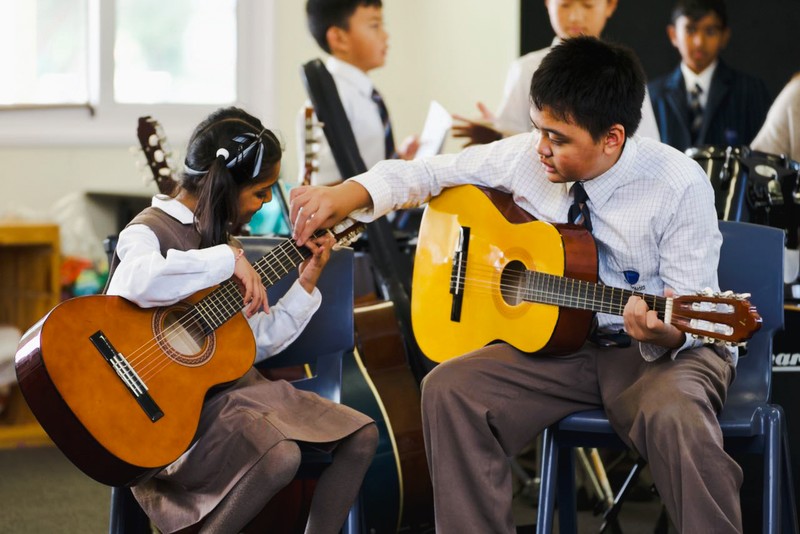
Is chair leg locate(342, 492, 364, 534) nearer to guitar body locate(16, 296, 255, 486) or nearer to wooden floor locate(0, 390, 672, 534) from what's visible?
guitar body locate(16, 296, 255, 486)

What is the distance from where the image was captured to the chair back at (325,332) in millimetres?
2201

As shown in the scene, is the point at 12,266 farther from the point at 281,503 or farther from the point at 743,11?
the point at 743,11

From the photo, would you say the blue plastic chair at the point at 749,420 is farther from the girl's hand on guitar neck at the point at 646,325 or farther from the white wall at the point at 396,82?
the white wall at the point at 396,82

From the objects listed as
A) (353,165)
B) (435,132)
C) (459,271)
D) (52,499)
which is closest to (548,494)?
(459,271)

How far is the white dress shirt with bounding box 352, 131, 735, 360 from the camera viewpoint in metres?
1.99

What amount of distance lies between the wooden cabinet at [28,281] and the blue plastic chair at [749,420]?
2273mm

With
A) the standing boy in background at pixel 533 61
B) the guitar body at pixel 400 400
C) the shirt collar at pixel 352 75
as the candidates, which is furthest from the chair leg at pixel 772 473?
the shirt collar at pixel 352 75

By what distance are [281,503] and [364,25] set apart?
6.28 feet

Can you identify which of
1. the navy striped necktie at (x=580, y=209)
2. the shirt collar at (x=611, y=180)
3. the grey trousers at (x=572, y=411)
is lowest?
the grey trousers at (x=572, y=411)

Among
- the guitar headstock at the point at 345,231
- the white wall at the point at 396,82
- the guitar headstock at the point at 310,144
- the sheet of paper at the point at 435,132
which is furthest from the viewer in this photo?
the white wall at the point at 396,82

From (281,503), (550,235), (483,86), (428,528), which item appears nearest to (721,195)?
(550,235)

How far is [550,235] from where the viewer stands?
205 cm

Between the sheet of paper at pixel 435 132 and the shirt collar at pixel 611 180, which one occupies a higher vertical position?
the shirt collar at pixel 611 180

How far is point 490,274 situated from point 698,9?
1889mm
